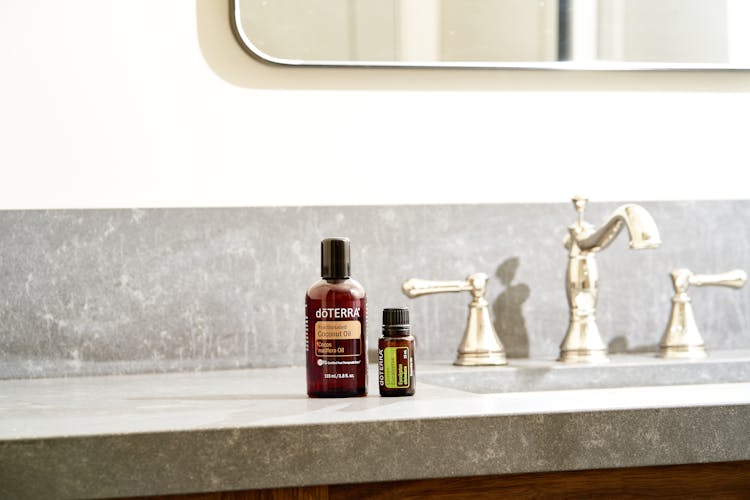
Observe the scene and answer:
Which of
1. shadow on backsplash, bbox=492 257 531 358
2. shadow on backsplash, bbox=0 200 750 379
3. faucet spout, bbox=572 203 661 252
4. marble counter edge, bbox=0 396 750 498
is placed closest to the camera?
marble counter edge, bbox=0 396 750 498

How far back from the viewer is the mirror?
1390 millimetres

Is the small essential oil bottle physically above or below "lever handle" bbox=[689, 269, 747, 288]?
below

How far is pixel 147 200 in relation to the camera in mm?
1353

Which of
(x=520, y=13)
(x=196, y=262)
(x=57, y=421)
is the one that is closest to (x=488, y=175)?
(x=520, y=13)

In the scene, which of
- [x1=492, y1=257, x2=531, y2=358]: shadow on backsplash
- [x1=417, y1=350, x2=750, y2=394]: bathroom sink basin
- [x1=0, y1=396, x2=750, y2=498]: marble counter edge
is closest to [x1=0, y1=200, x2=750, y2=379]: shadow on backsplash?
[x1=492, y1=257, x2=531, y2=358]: shadow on backsplash

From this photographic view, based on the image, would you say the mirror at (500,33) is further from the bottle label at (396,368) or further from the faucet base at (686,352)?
the bottle label at (396,368)

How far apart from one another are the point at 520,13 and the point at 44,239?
774 mm

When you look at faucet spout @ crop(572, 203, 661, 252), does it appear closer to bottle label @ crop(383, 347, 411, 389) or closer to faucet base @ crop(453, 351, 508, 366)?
faucet base @ crop(453, 351, 508, 366)

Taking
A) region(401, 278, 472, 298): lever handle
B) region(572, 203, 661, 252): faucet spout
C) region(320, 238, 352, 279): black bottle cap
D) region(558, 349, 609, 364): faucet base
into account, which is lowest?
region(558, 349, 609, 364): faucet base

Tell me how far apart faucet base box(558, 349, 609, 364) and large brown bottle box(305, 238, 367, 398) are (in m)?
0.50

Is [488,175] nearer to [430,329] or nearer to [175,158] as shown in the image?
[430,329]

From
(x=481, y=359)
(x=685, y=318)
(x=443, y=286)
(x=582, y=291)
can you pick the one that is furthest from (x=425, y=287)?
(x=685, y=318)

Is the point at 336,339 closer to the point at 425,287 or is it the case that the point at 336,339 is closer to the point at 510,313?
the point at 425,287

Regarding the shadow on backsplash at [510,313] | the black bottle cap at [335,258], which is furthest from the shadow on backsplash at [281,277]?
the black bottle cap at [335,258]
